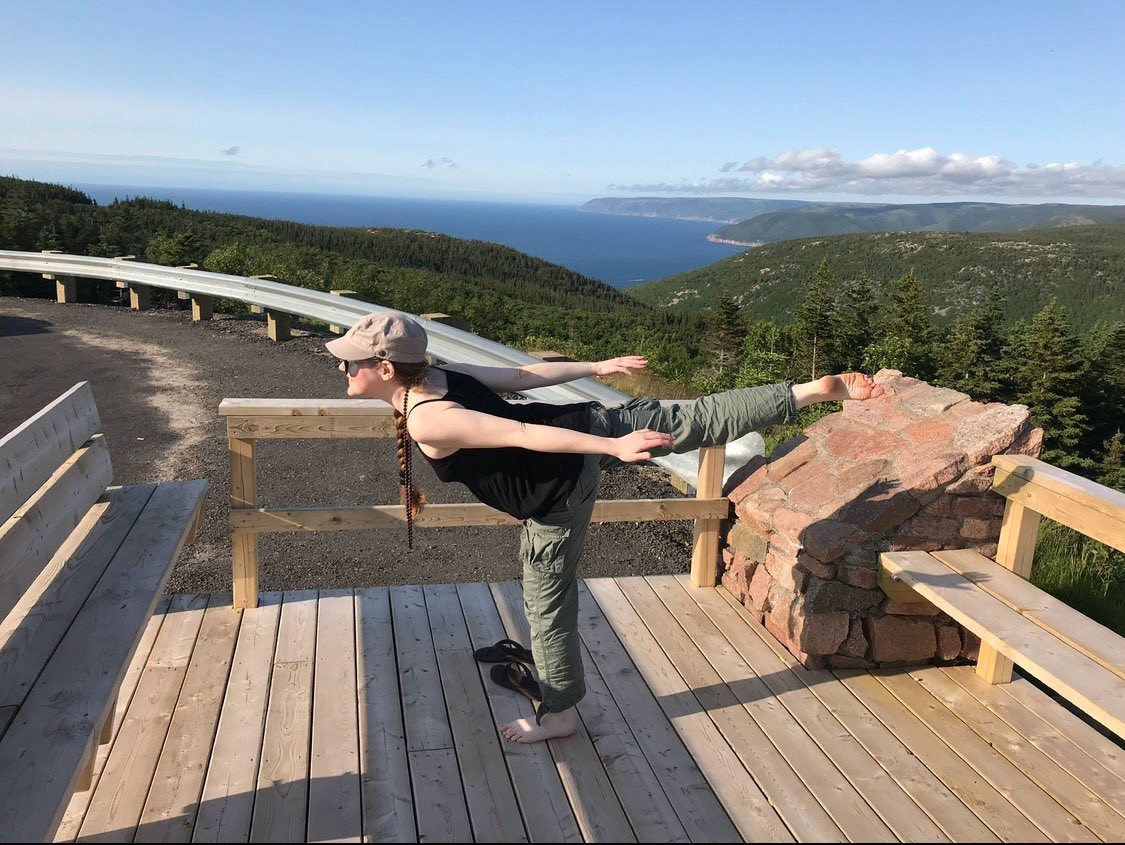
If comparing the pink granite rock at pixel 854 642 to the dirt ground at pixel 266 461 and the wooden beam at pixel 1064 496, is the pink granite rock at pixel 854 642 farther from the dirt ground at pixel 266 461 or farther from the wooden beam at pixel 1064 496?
the dirt ground at pixel 266 461

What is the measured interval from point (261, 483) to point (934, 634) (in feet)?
14.6

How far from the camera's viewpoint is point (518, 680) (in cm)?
351

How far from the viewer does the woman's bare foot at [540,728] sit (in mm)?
3150

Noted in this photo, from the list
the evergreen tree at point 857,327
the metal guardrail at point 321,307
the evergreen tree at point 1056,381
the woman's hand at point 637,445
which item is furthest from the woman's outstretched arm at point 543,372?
the evergreen tree at point 857,327

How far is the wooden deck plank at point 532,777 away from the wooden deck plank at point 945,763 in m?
1.40

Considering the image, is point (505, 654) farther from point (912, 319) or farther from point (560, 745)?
point (912, 319)

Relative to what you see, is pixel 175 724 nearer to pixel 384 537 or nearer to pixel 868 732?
pixel 384 537

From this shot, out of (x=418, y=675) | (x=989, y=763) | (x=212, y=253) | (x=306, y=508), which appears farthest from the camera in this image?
(x=212, y=253)

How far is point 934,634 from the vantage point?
3926mm

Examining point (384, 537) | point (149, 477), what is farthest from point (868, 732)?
point (149, 477)

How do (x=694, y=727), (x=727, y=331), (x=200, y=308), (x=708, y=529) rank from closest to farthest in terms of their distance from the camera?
(x=694, y=727)
(x=708, y=529)
(x=200, y=308)
(x=727, y=331)

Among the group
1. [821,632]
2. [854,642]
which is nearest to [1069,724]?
[854,642]

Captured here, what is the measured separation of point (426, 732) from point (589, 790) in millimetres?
682

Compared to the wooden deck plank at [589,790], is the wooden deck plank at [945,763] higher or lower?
lower
